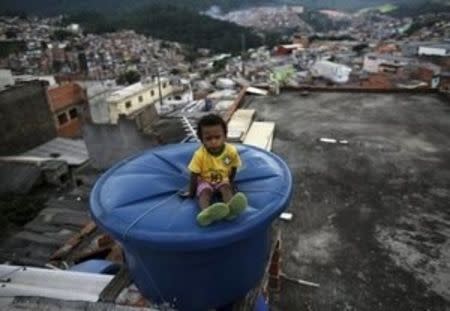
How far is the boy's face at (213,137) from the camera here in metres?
2.13

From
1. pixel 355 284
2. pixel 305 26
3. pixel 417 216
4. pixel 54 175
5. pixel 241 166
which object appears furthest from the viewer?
Answer: pixel 305 26

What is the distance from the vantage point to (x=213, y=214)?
68.8 inches

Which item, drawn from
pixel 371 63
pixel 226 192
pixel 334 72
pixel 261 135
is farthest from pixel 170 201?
pixel 371 63

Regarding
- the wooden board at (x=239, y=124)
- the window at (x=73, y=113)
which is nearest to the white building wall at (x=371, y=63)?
the window at (x=73, y=113)

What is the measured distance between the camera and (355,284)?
3471 millimetres

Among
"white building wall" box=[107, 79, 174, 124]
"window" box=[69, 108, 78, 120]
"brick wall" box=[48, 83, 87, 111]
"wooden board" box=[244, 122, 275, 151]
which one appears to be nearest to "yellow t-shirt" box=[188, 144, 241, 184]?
"wooden board" box=[244, 122, 275, 151]

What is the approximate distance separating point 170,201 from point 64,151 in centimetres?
1541

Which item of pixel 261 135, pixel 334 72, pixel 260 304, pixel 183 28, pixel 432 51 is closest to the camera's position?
pixel 260 304

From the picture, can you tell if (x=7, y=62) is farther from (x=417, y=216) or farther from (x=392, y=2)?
(x=392, y=2)

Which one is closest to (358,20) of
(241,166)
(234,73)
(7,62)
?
(234,73)

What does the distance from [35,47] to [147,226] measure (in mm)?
49232

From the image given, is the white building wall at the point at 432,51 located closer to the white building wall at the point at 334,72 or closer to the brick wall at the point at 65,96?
the white building wall at the point at 334,72

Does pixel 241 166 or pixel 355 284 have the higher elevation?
pixel 241 166

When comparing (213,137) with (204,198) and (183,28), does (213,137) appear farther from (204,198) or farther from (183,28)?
(183,28)
